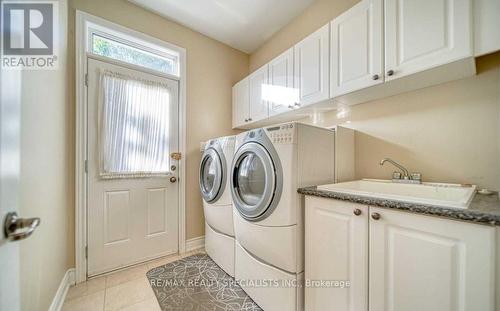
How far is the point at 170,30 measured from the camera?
7.38ft

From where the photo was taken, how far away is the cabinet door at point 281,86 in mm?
1886

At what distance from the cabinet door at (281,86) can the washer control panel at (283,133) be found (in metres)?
0.69

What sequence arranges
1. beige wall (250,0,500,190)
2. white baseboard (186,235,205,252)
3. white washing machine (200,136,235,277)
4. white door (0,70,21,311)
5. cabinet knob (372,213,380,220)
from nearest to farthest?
white door (0,70,21,311) < cabinet knob (372,213,380,220) < beige wall (250,0,500,190) < white washing machine (200,136,235,277) < white baseboard (186,235,205,252)

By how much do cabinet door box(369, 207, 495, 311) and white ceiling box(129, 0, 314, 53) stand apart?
221 cm

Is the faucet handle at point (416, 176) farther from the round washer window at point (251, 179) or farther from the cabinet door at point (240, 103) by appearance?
the cabinet door at point (240, 103)

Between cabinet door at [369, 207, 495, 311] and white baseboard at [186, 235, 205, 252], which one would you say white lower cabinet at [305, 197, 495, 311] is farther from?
white baseboard at [186, 235, 205, 252]

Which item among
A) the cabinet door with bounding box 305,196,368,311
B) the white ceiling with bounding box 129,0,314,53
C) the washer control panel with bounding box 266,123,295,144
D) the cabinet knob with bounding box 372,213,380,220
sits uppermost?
the white ceiling with bounding box 129,0,314,53

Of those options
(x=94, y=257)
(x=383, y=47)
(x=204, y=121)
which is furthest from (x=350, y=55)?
(x=94, y=257)

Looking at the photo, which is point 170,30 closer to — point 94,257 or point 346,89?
point 346,89

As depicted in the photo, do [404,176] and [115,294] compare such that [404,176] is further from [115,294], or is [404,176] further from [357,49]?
[115,294]

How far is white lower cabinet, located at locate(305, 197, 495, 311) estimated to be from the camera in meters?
0.70

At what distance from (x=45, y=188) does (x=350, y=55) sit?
2268 millimetres

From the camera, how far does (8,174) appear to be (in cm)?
54

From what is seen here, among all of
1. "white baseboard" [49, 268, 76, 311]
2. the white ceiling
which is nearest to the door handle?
"white baseboard" [49, 268, 76, 311]
